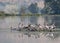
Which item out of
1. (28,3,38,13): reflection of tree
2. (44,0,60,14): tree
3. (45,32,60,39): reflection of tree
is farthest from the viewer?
(44,0,60,14): tree

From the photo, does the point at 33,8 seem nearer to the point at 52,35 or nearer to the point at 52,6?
the point at 52,6

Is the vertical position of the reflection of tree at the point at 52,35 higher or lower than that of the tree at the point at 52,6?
higher

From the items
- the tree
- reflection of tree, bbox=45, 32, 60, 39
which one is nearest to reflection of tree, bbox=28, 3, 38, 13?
the tree

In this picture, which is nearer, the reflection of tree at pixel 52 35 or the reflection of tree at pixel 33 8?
the reflection of tree at pixel 52 35

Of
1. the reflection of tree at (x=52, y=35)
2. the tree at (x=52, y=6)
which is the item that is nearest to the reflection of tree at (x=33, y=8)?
the tree at (x=52, y=6)

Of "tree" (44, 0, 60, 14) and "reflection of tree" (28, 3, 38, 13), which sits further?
"tree" (44, 0, 60, 14)

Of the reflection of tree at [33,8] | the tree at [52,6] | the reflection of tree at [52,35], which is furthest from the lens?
the tree at [52,6]

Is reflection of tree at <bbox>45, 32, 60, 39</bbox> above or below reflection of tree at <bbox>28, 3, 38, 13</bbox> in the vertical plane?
above

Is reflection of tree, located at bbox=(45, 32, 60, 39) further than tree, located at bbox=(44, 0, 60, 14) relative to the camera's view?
No

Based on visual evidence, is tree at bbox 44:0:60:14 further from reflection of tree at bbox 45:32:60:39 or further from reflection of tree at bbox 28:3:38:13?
reflection of tree at bbox 45:32:60:39

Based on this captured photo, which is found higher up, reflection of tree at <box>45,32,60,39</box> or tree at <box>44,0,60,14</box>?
reflection of tree at <box>45,32,60,39</box>

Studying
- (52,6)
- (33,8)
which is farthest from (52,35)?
(52,6)

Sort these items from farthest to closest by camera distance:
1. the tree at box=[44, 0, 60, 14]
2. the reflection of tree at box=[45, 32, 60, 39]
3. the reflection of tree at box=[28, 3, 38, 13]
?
the tree at box=[44, 0, 60, 14] → the reflection of tree at box=[28, 3, 38, 13] → the reflection of tree at box=[45, 32, 60, 39]

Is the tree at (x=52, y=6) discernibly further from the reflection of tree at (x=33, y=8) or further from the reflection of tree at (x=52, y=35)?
the reflection of tree at (x=52, y=35)
